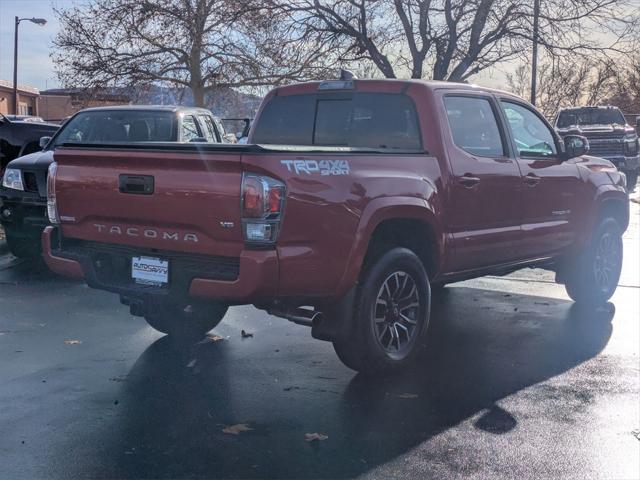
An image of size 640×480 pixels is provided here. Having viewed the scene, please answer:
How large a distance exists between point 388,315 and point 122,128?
5830 mm

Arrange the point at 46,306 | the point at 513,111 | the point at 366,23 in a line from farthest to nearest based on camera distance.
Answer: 1. the point at 366,23
2. the point at 46,306
3. the point at 513,111

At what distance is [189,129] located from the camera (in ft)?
36.4

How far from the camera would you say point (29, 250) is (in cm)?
1056

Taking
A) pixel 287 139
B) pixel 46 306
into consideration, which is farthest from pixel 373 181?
pixel 46 306

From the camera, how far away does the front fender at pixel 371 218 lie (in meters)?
5.41

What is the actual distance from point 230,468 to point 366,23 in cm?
2152

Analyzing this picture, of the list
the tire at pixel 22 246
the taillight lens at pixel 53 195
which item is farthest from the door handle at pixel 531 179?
the tire at pixel 22 246

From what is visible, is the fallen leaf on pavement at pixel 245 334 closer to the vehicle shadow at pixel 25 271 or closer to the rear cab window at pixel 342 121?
the rear cab window at pixel 342 121

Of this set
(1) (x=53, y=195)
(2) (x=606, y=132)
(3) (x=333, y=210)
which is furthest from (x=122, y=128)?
(2) (x=606, y=132)

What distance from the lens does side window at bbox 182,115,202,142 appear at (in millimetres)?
10878

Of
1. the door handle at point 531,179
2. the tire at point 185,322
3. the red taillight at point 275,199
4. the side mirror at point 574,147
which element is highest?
the side mirror at point 574,147

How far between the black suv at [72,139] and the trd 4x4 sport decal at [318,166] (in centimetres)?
494

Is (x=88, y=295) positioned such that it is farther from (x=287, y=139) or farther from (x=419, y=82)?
(x=419, y=82)

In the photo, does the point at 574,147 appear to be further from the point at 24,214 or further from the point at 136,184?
the point at 24,214
